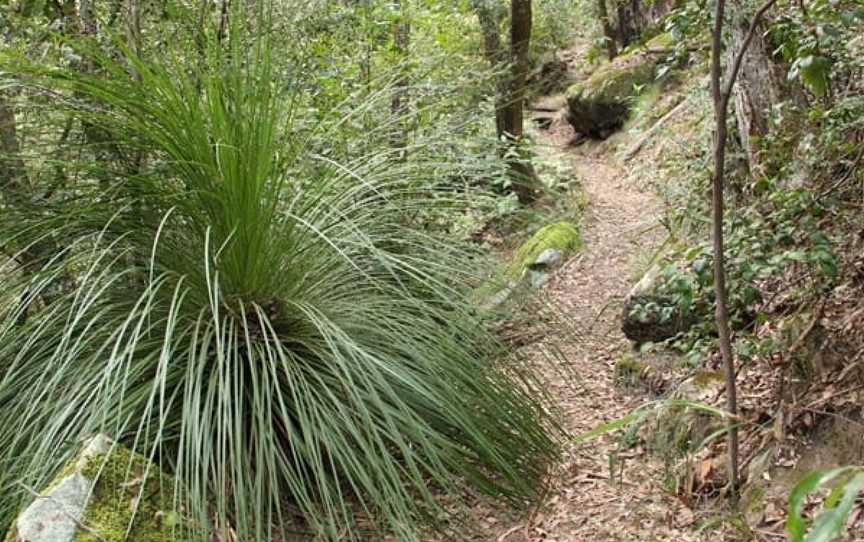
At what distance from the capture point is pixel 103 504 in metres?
1.91

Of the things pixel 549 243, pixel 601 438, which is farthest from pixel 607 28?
pixel 601 438

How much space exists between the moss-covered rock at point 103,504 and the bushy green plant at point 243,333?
0.27ft

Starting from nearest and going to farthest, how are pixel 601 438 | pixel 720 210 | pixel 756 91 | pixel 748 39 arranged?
pixel 748 39 → pixel 720 210 → pixel 601 438 → pixel 756 91

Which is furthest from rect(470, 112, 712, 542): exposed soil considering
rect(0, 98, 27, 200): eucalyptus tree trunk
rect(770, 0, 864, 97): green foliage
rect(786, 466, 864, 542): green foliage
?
rect(0, 98, 27, 200): eucalyptus tree trunk

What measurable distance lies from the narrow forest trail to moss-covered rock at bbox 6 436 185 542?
1.06 metres

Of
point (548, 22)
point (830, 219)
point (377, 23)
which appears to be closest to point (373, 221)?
point (830, 219)

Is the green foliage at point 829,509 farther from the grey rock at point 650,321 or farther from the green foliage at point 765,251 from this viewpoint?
the grey rock at point 650,321

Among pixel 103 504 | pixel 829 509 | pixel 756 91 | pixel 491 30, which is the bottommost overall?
pixel 103 504

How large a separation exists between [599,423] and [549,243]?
2.74m

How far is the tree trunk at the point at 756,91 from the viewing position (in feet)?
13.0

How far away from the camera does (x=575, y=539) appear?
2.55m

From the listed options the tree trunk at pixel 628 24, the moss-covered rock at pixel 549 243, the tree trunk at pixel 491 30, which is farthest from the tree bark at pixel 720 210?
the tree trunk at pixel 628 24

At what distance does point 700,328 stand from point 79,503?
7.16ft

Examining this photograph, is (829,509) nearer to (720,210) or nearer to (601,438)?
(720,210)
